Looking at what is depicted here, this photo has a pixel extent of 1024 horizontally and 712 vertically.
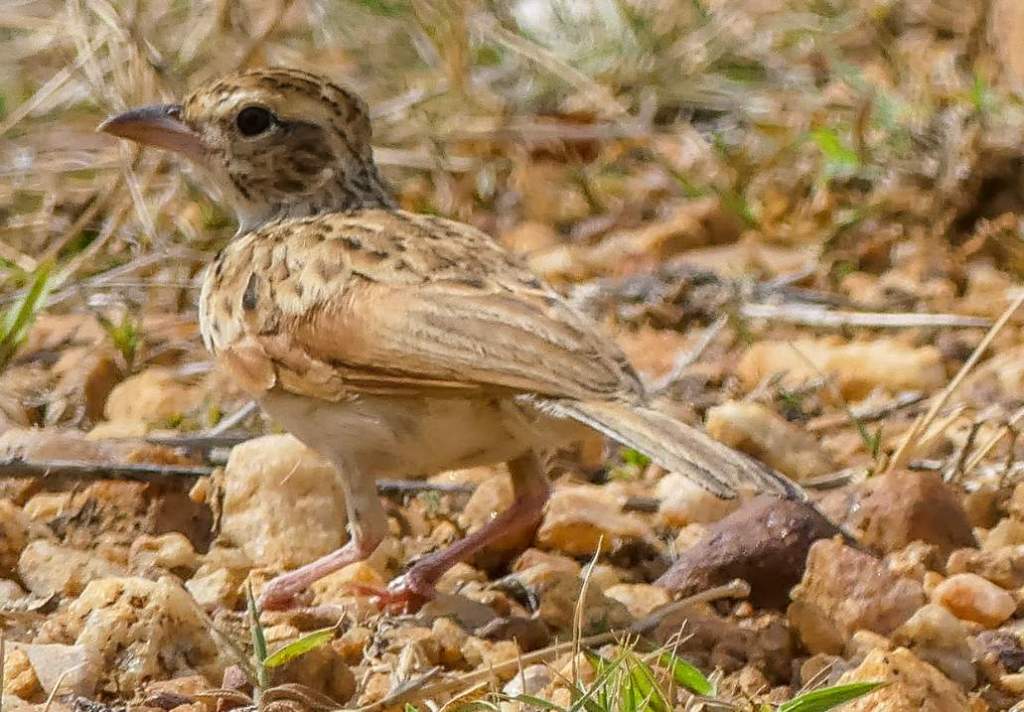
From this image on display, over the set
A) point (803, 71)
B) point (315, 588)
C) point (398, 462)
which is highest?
point (398, 462)

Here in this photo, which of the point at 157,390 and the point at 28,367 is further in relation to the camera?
the point at 28,367

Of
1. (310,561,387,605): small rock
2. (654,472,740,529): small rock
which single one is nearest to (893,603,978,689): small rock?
(654,472,740,529): small rock

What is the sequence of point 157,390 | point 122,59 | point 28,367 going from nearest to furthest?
point 157,390
point 28,367
point 122,59

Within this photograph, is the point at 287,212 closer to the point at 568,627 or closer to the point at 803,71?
the point at 568,627

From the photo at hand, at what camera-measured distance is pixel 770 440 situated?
5020mm

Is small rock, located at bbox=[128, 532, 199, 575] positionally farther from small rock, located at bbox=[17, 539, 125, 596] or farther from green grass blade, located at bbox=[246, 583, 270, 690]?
green grass blade, located at bbox=[246, 583, 270, 690]

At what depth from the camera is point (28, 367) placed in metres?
5.90

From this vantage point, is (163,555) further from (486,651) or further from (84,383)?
(84,383)

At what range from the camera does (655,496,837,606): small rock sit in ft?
13.4

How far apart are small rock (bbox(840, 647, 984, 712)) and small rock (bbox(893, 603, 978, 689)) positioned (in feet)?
1.10

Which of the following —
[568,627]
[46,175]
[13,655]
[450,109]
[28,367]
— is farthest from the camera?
[450,109]

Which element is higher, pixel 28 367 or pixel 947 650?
pixel 947 650

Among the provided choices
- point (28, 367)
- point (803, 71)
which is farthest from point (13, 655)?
point (803, 71)

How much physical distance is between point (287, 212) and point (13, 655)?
1946 millimetres
